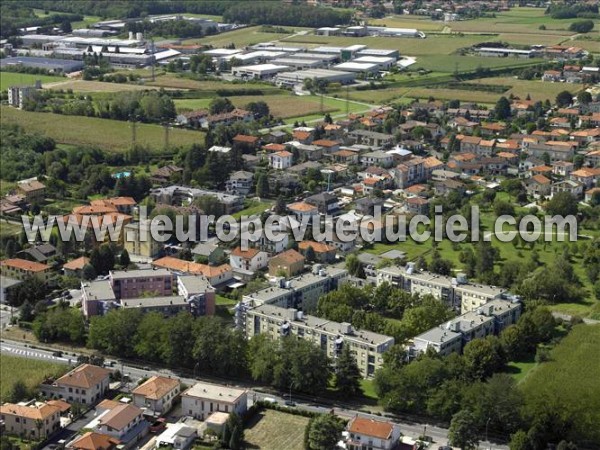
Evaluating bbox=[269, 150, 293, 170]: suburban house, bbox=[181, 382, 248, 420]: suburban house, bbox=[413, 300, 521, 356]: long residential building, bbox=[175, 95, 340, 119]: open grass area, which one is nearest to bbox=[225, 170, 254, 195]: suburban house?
bbox=[269, 150, 293, 170]: suburban house

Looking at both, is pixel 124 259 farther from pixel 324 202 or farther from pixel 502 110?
pixel 502 110

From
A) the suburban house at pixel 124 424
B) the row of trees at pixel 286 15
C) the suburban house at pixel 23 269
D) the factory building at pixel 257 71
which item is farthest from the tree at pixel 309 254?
the row of trees at pixel 286 15

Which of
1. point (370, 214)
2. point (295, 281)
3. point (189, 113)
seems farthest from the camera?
point (189, 113)

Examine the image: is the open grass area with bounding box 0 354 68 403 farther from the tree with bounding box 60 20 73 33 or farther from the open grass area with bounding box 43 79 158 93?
the tree with bounding box 60 20 73 33

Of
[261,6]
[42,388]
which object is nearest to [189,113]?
[42,388]

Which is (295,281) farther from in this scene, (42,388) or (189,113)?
(189,113)

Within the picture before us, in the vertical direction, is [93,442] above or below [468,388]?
below

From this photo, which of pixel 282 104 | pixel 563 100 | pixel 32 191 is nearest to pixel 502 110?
pixel 563 100
